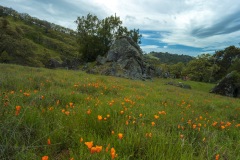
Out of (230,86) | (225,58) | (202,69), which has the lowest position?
(230,86)

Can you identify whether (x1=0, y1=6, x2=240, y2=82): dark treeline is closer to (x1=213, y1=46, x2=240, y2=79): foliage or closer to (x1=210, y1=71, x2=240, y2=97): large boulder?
(x1=213, y1=46, x2=240, y2=79): foliage

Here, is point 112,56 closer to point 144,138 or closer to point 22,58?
point 22,58

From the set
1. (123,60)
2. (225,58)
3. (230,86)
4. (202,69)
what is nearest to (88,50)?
(123,60)

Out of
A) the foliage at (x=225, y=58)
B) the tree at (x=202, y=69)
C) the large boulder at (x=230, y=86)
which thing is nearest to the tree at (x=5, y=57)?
the large boulder at (x=230, y=86)

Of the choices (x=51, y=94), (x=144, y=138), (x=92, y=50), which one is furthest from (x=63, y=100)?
(x=92, y=50)

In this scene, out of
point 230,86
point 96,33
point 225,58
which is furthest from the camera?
point 225,58

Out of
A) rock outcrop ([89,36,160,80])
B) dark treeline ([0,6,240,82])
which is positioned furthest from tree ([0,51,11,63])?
rock outcrop ([89,36,160,80])

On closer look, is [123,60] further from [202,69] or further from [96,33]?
[202,69]

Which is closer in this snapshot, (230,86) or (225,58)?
(230,86)

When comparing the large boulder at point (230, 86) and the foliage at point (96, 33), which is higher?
the foliage at point (96, 33)

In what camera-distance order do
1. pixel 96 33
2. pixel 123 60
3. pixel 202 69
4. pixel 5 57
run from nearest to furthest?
pixel 123 60 < pixel 5 57 < pixel 96 33 < pixel 202 69

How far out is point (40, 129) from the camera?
2.81 meters

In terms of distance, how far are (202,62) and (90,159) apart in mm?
68631

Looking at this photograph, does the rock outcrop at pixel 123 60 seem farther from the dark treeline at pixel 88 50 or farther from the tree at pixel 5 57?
the tree at pixel 5 57
